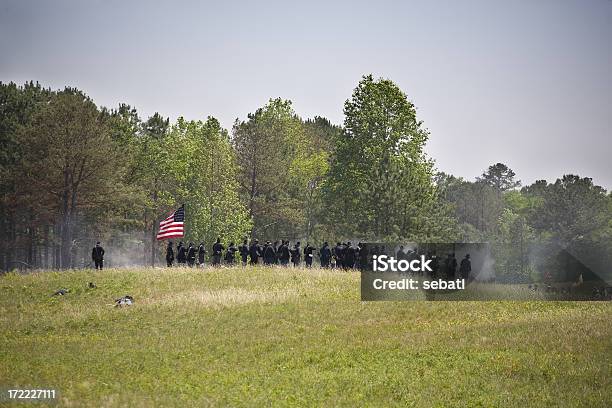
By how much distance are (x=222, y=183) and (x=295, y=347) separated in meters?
40.1

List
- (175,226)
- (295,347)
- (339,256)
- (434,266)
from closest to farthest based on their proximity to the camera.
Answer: (295,347) → (434,266) → (175,226) → (339,256)

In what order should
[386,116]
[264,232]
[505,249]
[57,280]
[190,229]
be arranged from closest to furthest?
[57,280]
[386,116]
[190,229]
[264,232]
[505,249]

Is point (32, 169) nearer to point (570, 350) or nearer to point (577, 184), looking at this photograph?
point (570, 350)

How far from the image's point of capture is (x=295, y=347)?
70.7ft

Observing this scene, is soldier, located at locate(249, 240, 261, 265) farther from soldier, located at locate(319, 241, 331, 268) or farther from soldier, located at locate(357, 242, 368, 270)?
soldier, located at locate(357, 242, 368, 270)

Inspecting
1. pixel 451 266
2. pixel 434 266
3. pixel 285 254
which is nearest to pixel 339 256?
pixel 285 254

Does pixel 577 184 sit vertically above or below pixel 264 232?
above

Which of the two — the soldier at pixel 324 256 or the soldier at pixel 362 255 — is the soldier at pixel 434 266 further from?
the soldier at pixel 324 256

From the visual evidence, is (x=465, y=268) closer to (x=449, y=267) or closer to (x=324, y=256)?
(x=449, y=267)

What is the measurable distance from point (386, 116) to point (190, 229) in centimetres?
1927

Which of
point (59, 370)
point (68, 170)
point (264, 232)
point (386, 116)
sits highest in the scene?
point (386, 116)

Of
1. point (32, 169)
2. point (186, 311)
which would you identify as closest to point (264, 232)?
point (32, 169)

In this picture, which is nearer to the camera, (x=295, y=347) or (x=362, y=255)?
(x=295, y=347)

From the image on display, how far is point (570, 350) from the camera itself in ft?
65.1
